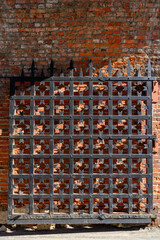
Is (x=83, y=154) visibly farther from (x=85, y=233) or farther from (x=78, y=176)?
(x=85, y=233)

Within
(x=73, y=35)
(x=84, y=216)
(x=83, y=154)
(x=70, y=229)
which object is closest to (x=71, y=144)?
(x=83, y=154)

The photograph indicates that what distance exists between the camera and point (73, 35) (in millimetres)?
2850

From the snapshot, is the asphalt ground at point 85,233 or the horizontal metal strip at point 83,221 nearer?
the horizontal metal strip at point 83,221

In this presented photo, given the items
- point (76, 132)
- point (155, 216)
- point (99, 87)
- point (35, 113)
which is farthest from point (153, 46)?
point (155, 216)

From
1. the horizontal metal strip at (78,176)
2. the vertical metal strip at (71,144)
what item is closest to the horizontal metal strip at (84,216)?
the vertical metal strip at (71,144)

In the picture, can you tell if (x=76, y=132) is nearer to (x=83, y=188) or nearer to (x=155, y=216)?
(x=83, y=188)

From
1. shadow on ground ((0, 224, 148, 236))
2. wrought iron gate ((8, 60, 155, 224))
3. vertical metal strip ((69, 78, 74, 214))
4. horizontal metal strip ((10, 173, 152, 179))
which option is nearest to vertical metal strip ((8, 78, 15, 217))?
wrought iron gate ((8, 60, 155, 224))

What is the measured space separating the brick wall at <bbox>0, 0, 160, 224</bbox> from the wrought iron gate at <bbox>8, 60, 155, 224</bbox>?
0.90ft

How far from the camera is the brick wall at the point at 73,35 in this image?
2.83 meters

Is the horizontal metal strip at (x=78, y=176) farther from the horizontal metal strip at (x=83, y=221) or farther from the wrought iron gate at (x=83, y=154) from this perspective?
the horizontal metal strip at (x=83, y=221)

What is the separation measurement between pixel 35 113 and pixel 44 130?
1.00 ft

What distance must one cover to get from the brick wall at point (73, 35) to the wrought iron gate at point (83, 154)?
0.28 m

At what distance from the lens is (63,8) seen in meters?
2.85

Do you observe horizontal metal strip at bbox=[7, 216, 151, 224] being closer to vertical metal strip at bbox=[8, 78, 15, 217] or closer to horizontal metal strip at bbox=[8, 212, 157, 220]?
horizontal metal strip at bbox=[8, 212, 157, 220]
